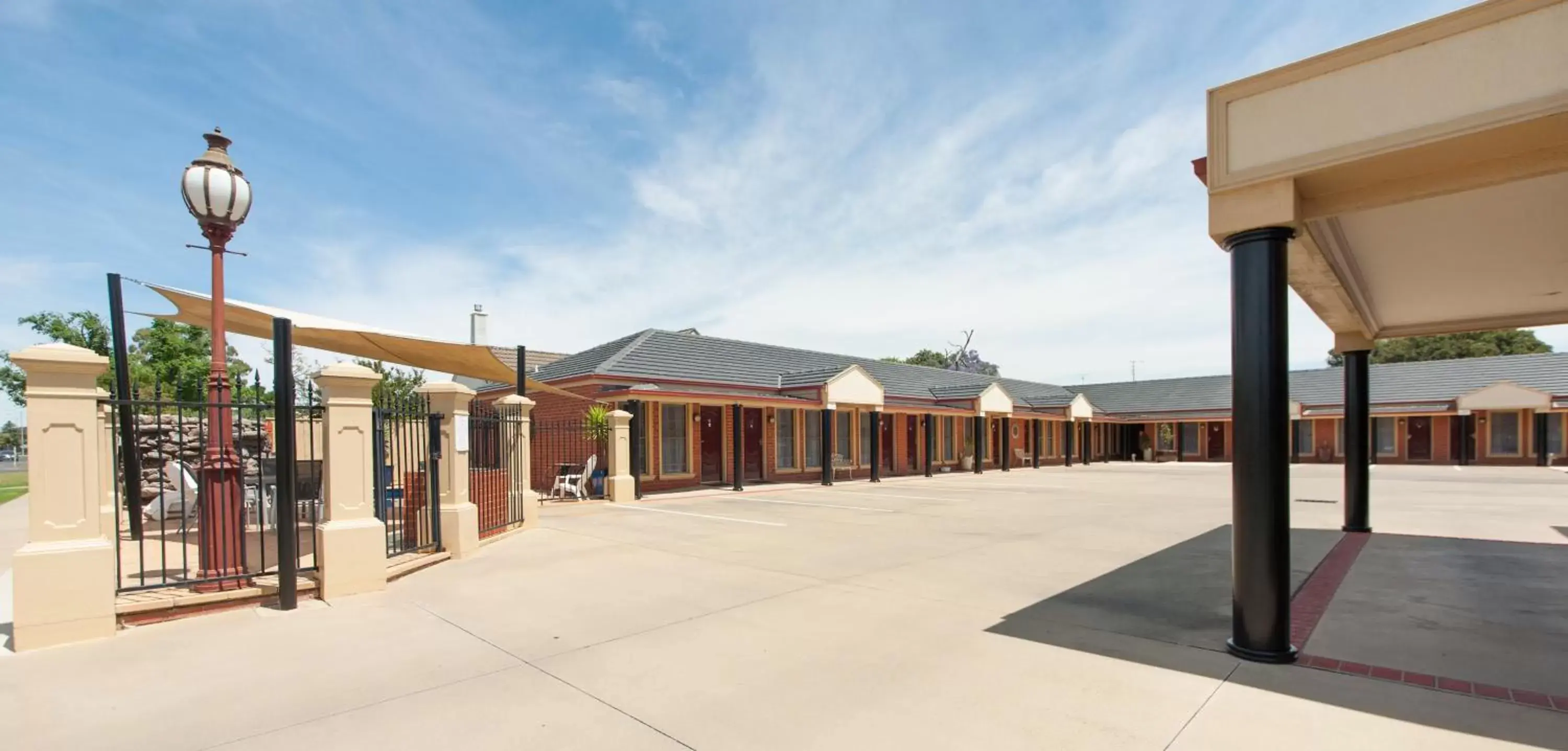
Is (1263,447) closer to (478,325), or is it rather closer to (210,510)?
(210,510)

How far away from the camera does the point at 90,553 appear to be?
5.42 m

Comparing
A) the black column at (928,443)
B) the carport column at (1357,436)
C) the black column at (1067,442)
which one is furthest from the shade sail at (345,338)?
the black column at (1067,442)

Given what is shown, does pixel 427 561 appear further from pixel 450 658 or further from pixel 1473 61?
pixel 1473 61

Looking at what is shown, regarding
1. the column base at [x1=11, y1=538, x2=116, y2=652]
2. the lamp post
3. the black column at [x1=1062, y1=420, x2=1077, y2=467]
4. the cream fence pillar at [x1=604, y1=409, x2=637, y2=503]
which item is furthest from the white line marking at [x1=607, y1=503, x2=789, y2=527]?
the black column at [x1=1062, y1=420, x2=1077, y2=467]

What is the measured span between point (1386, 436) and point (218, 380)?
4262 centimetres

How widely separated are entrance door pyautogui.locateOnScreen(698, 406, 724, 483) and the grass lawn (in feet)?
56.5

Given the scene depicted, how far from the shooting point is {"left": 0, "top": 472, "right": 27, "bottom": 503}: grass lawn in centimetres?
2013

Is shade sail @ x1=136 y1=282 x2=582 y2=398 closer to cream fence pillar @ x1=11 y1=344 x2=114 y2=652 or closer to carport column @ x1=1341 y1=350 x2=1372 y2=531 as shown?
cream fence pillar @ x1=11 y1=344 x2=114 y2=652

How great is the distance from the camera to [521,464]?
11.3 m

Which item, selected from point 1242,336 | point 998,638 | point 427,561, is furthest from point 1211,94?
point 427,561

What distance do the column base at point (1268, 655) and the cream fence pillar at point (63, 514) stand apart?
8269mm

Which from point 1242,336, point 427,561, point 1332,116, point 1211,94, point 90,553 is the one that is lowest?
point 427,561

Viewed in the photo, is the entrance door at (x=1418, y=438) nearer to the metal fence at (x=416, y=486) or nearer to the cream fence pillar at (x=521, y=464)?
the cream fence pillar at (x=521, y=464)

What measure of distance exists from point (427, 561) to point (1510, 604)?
10540 millimetres
